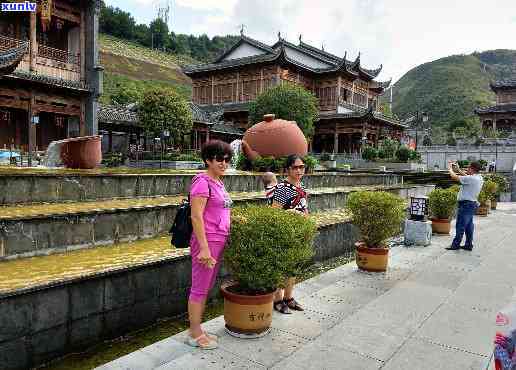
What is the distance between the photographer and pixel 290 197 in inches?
182

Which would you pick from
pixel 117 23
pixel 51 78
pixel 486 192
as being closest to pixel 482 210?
pixel 486 192

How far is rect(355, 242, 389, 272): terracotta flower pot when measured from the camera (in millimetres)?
6488

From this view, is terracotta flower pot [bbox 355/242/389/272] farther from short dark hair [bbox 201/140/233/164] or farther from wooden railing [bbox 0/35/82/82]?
wooden railing [bbox 0/35/82/82]

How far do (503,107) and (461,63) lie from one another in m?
70.3

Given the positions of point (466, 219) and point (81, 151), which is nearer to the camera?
point (466, 219)

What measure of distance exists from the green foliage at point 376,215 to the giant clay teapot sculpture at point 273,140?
8.45 metres

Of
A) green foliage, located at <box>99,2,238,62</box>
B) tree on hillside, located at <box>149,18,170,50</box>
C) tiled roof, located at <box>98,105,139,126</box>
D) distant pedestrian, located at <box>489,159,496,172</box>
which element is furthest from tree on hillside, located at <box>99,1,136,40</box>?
distant pedestrian, located at <box>489,159,496,172</box>

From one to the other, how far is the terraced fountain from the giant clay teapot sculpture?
6770 millimetres

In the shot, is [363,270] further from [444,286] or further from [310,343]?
[310,343]

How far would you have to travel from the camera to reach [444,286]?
5.93 meters

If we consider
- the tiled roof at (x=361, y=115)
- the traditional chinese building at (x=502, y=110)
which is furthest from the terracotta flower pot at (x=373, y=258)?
the traditional chinese building at (x=502, y=110)

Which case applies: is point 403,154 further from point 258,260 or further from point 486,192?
point 258,260

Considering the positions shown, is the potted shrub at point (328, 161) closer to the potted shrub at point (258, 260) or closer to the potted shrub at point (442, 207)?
the potted shrub at point (442, 207)

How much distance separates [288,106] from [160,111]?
397 inches
